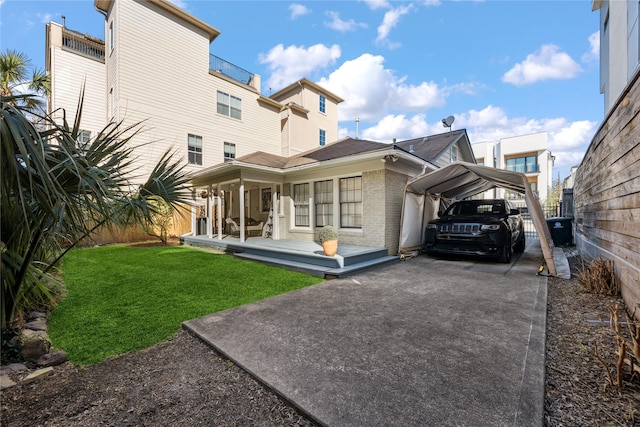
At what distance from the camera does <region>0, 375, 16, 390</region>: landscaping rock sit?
2307 mm

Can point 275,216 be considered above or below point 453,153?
below

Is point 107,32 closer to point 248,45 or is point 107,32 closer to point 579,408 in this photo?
point 248,45

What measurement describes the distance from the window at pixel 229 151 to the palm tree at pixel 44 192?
12424 millimetres

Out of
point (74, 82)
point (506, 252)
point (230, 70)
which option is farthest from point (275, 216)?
point (74, 82)

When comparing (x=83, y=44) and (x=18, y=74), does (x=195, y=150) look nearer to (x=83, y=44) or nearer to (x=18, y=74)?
(x=18, y=74)

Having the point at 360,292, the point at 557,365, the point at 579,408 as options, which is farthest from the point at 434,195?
the point at 579,408

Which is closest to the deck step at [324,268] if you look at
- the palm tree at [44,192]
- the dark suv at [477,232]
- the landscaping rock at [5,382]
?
the dark suv at [477,232]

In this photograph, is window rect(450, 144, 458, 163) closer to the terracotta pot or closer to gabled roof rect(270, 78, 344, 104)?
the terracotta pot

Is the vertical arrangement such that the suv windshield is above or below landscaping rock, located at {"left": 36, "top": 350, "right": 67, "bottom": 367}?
above

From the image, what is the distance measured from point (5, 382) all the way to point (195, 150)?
45.5 feet

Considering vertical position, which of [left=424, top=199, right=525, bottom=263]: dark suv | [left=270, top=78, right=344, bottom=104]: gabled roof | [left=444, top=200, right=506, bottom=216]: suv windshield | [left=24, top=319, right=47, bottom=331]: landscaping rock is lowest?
[left=24, top=319, right=47, bottom=331]: landscaping rock

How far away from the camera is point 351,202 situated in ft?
28.8

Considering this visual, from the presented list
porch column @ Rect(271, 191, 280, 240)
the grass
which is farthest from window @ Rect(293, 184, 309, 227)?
the grass

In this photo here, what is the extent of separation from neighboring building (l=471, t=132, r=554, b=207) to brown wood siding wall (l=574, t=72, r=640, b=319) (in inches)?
947
